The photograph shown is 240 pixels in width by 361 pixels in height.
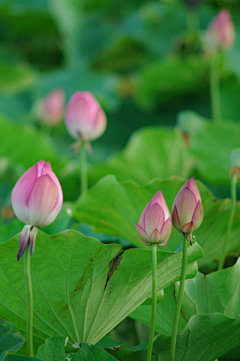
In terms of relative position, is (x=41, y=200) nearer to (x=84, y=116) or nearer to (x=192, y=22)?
(x=84, y=116)

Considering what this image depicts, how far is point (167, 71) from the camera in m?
1.69

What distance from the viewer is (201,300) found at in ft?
1.67

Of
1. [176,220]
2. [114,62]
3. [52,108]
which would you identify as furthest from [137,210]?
[114,62]

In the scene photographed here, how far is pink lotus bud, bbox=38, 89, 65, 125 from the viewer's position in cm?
125

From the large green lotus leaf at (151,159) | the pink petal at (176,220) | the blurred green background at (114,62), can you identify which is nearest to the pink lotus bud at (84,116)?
the large green lotus leaf at (151,159)

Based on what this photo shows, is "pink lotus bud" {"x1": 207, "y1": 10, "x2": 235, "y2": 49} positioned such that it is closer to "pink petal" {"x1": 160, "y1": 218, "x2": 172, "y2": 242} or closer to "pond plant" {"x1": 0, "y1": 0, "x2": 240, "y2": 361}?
"pond plant" {"x1": 0, "y1": 0, "x2": 240, "y2": 361}

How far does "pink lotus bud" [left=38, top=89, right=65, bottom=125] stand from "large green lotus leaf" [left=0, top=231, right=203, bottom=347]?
85 cm

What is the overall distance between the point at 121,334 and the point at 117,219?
0.17 metres

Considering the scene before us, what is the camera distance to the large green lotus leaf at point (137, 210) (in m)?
0.61

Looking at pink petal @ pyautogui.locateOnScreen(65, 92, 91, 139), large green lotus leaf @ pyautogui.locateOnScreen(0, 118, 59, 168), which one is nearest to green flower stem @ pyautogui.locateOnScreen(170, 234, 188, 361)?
pink petal @ pyautogui.locateOnScreen(65, 92, 91, 139)

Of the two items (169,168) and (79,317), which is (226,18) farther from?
(79,317)

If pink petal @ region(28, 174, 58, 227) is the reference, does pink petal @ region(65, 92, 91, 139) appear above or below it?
above

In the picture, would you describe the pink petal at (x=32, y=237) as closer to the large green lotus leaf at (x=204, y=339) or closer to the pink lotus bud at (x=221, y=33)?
the large green lotus leaf at (x=204, y=339)

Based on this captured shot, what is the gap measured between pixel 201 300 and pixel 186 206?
155 millimetres
